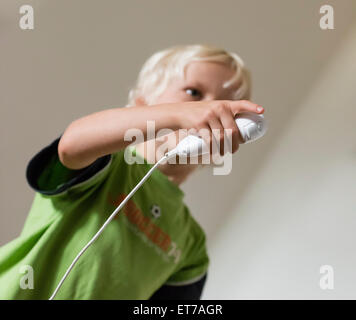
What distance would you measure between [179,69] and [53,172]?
251 mm

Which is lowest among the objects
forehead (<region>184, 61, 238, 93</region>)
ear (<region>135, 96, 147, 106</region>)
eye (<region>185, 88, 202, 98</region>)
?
ear (<region>135, 96, 147, 106</region>)

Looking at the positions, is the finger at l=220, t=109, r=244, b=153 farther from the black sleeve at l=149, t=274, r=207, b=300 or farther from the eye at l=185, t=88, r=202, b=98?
the black sleeve at l=149, t=274, r=207, b=300

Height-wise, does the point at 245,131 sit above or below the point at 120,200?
above

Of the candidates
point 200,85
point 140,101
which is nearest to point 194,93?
point 200,85

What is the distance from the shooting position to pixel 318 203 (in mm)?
878

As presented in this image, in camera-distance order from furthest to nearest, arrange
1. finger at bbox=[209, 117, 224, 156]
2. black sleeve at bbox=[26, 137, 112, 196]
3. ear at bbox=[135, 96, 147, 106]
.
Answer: ear at bbox=[135, 96, 147, 106] → black sleeve at bbox=[26, 137, 112, 196] → finger at bbox=[209, 117, 224, 156]

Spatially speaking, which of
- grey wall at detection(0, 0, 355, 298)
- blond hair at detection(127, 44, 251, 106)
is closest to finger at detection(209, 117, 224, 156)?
blond hair at detection(127, 44, 251, 106)

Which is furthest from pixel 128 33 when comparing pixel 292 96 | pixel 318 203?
pixel 318 203

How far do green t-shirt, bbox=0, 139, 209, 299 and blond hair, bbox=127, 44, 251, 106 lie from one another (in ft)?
0.46

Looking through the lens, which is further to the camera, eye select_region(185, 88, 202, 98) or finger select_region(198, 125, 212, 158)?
eye select_region(185, 88, 202, 98)

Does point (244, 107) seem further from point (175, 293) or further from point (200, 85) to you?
point (175, 293)

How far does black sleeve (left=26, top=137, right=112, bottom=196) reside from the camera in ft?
1.59

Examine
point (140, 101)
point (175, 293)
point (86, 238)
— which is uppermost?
point (140, 101)

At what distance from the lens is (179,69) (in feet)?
2.11
